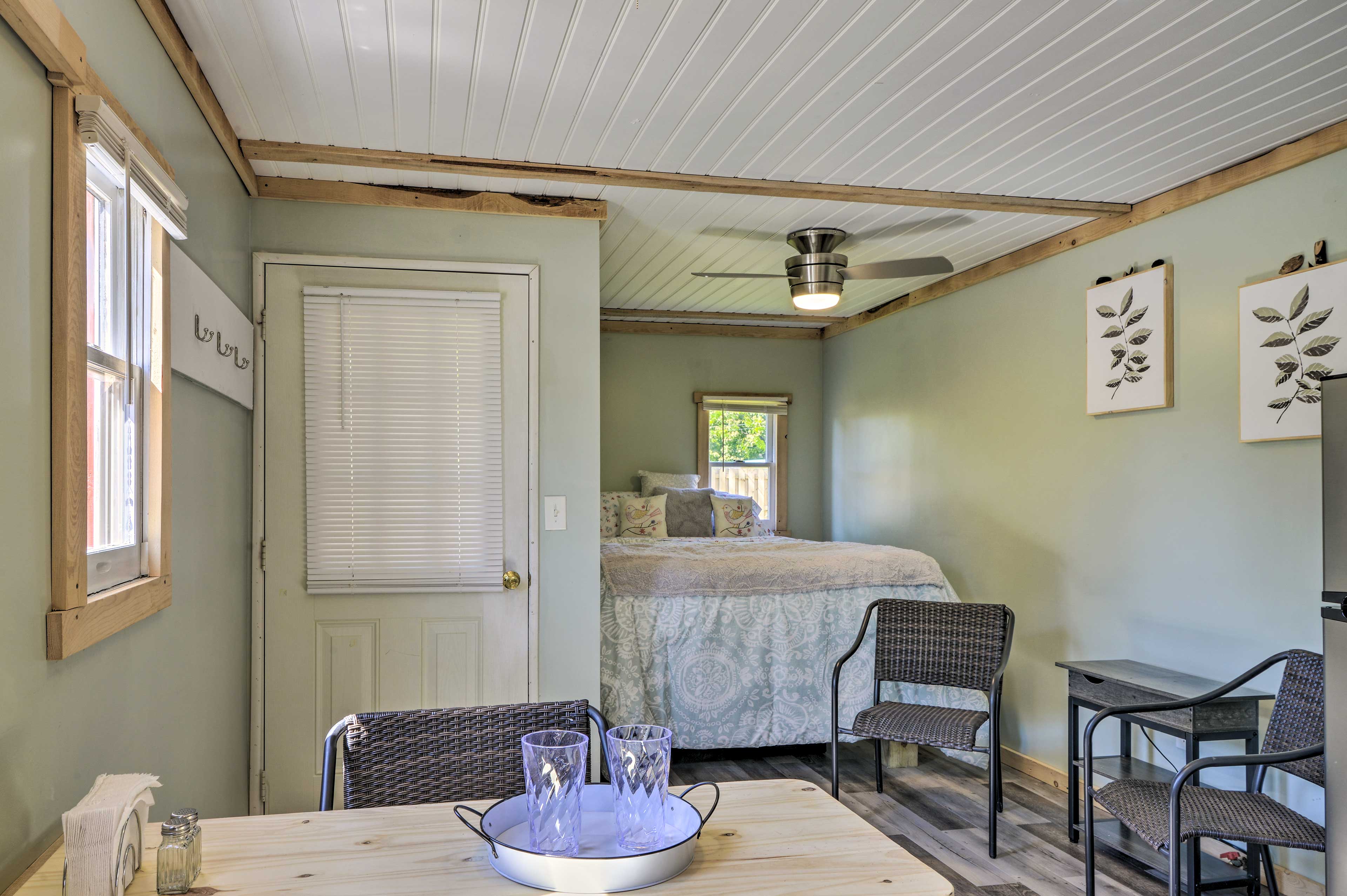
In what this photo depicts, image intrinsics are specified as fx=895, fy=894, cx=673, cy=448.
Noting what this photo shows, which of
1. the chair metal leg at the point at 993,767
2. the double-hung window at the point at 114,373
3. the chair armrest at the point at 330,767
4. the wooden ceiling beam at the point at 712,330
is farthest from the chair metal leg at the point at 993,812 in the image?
the wooden ceiling beam at the point at 712,330

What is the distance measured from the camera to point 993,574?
4633mm

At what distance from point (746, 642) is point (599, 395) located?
1421 millimetres

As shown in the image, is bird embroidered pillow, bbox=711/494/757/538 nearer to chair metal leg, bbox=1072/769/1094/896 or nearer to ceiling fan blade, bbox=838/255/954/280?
ceiling fan blade, bbox=838/255/954/280

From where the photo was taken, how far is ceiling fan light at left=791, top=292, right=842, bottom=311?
414 centimetres

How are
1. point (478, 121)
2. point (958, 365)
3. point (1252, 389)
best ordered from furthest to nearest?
point (958, 365)
point (1252, 389)
point (478, 121)

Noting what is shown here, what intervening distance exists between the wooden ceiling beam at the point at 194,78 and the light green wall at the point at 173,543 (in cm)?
3

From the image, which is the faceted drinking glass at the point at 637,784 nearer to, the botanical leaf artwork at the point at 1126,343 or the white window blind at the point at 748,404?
the botanical leaf artwork at the point at 1126,343

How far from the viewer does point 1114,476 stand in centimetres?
376

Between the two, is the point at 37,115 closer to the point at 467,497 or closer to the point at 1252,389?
the point at 467,497

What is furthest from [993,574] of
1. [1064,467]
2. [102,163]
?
[102,163]

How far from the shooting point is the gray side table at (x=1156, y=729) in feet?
9.41

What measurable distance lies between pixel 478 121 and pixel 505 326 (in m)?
0.90

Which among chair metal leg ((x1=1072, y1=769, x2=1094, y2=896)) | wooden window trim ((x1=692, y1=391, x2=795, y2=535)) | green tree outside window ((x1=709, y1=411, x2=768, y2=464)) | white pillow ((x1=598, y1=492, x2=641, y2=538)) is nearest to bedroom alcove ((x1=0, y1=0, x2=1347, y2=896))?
chair metal leg ((x1=1072, y1=769, x2=1094, y2=896))

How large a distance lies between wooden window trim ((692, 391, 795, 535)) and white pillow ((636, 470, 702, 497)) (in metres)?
0.19
